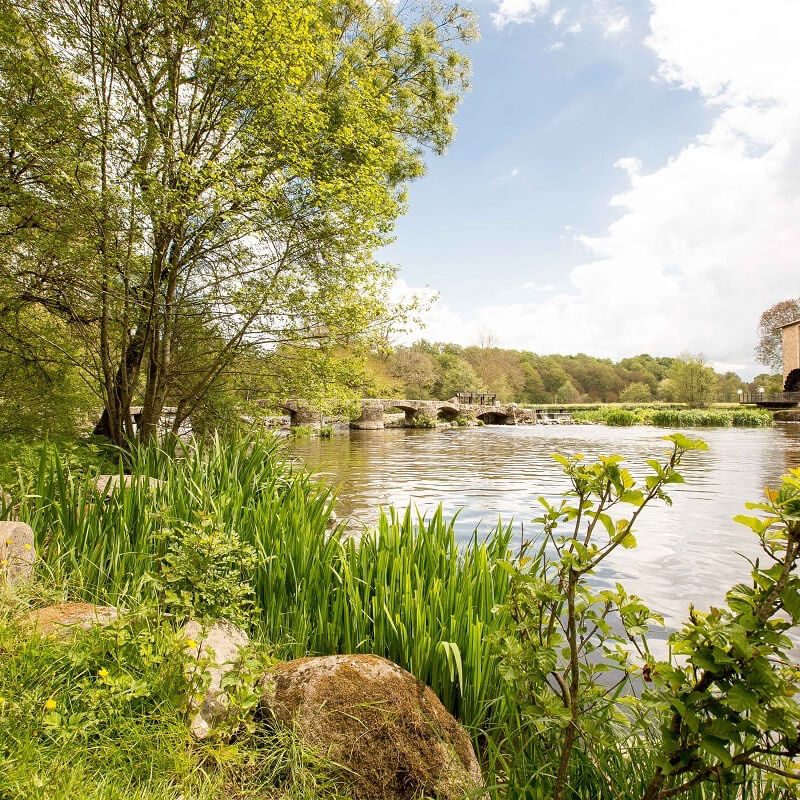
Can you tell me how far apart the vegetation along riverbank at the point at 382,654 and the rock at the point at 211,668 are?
0.05m

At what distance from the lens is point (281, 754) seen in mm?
1885

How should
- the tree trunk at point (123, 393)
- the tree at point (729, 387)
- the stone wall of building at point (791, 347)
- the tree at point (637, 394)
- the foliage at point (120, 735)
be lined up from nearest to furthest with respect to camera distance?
the foliage at point (120, 735)
the tree trunk at point (123, 393)
the stone wall of building at point (791, 347)
the tree at point (729, 387)
the tree at point (637, 394)

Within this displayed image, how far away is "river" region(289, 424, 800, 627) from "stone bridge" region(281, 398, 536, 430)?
1210 cm

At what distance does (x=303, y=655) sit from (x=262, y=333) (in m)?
5.61

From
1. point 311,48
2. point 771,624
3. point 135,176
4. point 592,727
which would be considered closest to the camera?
point 771,624

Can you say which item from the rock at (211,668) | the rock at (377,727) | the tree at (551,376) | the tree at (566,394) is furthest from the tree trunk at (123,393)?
the tree at (551,376)

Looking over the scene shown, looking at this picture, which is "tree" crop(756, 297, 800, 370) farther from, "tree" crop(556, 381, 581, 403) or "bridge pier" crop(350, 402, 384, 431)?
"bridge pier" crop(350, 402, 384, 431)

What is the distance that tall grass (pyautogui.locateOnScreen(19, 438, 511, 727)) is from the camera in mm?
2432

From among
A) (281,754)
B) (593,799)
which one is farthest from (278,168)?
(593,799)

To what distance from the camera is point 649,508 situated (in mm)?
8898

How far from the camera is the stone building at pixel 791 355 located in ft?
134

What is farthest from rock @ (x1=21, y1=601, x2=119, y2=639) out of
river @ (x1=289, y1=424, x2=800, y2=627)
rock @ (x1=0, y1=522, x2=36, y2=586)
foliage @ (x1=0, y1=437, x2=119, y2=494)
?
river @ (x1=289, y1=424, x2=800, y2=627)

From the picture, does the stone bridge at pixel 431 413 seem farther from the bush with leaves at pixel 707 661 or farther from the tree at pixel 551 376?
the tree at pixel 551 376

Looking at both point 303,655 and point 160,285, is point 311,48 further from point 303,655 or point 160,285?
point 303,655
